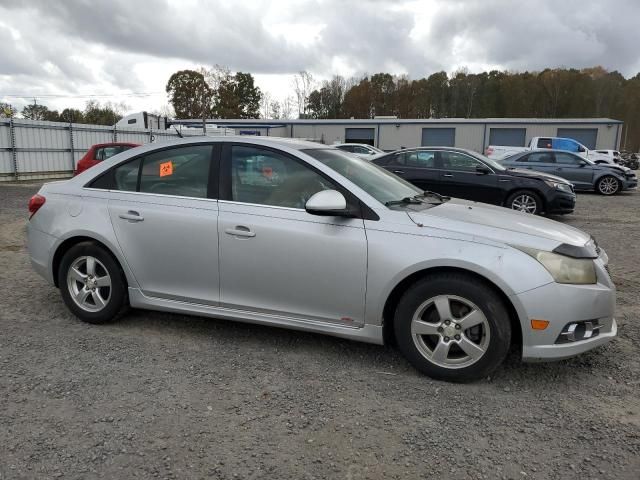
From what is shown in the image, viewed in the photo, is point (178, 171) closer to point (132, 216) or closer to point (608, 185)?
point (132, 216)

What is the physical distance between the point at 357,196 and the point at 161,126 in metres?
30.2

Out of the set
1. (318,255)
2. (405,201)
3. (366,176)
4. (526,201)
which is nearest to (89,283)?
(318,255)

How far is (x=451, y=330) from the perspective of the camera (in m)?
3.11

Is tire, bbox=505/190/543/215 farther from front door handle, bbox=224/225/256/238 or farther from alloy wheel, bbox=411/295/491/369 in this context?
front door handle, bbox=224/225/256/238

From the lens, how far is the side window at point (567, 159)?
16.1 meters

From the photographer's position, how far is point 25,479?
227 centimetres

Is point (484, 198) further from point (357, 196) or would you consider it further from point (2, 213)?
point (2, 213)

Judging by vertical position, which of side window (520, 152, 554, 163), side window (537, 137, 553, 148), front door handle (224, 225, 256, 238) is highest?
side window (537, 137, 553, 148)

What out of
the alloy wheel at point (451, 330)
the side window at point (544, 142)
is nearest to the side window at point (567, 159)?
the side window at point (544, 142)

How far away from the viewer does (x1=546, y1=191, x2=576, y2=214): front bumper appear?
10094mm

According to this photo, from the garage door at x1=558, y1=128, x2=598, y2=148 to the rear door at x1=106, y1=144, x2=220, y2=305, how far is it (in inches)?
1700

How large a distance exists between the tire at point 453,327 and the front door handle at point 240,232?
1.15 meters

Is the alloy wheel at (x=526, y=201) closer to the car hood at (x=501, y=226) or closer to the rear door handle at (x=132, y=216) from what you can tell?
the car hood at (x=501, y=226)

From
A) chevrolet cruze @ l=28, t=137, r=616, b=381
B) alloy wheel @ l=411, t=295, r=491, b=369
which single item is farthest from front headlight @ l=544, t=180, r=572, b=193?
alloy wheel @ l=411, t=295, r=491, b=369
